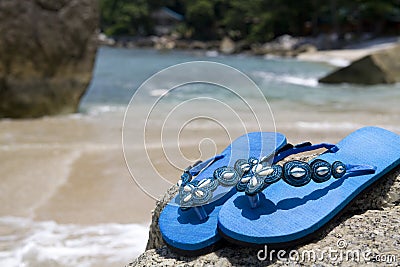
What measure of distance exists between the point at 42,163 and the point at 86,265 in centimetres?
207

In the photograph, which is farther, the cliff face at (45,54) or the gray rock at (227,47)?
the gray rock at (227,47)

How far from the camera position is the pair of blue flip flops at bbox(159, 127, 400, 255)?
1.12 meters

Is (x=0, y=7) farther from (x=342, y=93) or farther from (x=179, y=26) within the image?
(x=179, y=26)

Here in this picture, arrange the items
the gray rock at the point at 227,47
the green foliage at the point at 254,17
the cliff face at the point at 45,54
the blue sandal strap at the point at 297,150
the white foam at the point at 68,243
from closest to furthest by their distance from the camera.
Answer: the blue sandal strap at the point at 297,150, the white foam at the point at 68,243, the cliff face at the point at 45,54, the green foliage at the point at 254,17, the gray rock at the point at 227,47

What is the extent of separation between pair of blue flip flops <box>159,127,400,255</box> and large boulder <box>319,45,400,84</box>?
983cm

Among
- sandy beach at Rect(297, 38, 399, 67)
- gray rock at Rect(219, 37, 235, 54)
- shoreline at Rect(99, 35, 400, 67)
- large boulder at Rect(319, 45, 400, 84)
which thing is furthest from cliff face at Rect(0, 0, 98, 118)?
gray rock at Rect(219, 37, 235, 54)

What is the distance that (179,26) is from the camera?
42.3 meters

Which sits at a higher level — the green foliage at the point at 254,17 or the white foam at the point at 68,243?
the white foam at the point at 68,243

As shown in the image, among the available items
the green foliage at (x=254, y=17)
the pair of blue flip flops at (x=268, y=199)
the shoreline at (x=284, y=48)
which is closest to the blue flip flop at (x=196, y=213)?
the pair of blue flip flops at (x=268, y=199)

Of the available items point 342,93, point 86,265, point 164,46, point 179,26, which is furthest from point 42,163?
point 179,26

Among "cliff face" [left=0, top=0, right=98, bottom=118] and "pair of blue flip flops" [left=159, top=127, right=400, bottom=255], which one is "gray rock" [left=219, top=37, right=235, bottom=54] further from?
"pair of blue flip flops" [left=159, top=127, right=400, bottom=255]

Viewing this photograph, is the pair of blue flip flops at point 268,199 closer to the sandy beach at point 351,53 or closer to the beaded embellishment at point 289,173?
the beaded embellishment at point 289,173

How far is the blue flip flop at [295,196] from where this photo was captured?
1104 mm

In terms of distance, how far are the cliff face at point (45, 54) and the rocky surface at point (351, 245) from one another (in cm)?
532
